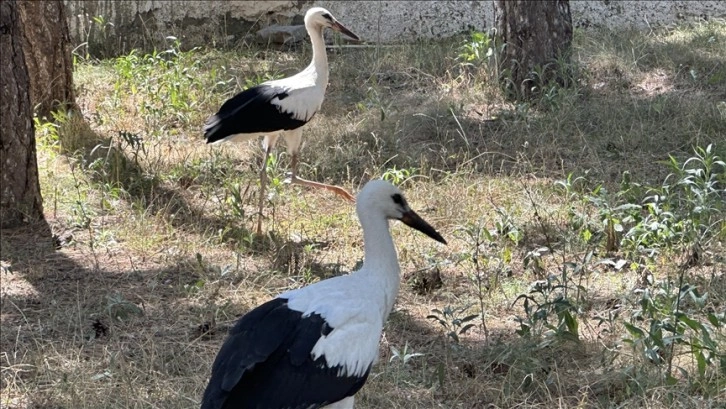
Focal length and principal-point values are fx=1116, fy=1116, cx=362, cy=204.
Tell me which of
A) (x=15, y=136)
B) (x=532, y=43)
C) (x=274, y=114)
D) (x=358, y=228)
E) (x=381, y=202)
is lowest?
(x=358, y=228)

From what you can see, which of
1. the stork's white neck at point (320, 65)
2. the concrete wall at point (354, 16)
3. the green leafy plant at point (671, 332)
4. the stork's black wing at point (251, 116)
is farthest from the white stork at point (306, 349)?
the concrete wall at point (354, 16)

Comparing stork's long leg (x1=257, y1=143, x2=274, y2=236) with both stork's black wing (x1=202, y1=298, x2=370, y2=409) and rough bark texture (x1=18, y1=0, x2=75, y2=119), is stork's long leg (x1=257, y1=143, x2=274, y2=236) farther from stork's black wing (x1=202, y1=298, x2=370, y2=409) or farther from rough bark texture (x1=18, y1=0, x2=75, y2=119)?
stork's black wing (x1=202, y1=298, x2=370, y2=409)

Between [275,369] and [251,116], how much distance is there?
321 cm

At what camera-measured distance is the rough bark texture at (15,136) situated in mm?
6812

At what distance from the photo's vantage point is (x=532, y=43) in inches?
337

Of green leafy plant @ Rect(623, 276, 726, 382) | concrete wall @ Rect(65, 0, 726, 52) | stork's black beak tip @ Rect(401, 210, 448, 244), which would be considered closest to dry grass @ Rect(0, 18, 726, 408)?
green leafy plant @ Rect(623, 276, 726, 382)

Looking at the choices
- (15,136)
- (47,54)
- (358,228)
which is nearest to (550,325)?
(358,228)

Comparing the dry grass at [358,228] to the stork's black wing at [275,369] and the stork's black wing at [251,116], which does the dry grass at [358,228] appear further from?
the stork's black wing at [275,369]

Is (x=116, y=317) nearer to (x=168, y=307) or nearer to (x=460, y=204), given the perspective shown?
(x=168, y=307)

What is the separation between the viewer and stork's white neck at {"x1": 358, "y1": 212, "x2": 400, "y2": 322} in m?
4.32

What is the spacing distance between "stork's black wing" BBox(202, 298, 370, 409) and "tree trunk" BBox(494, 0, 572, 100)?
15.8 feet

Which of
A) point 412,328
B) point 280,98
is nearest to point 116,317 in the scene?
point 412,328

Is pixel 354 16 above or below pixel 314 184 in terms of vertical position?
above

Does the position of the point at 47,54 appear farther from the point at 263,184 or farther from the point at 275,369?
the point at 275,369
